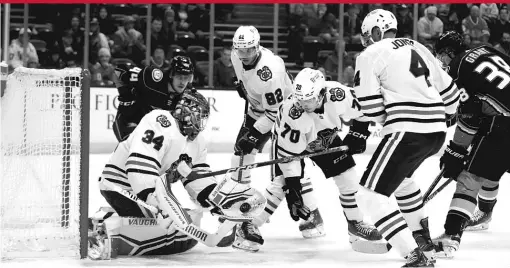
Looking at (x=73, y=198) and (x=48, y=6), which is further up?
(x=48, y=6)

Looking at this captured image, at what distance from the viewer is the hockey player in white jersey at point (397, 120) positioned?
390 cm

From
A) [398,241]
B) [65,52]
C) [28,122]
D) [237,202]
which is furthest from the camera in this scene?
[65,52]

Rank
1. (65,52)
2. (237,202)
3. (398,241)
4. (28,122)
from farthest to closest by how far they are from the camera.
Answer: (65,52)
(28,122)
(237,202)
(398,241)

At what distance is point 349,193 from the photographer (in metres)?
4.74

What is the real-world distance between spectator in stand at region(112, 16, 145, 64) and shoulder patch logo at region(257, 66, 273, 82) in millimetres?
4484

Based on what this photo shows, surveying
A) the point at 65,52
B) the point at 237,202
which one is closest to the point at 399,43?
the point at 237,202

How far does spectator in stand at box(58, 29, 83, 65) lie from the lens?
948 centimetres

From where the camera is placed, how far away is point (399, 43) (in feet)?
13.2

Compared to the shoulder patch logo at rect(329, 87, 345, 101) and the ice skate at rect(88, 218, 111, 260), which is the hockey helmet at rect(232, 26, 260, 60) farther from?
the ice skate at rect(88, 218, 111, 260)

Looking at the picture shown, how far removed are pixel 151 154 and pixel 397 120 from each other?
3.55 ft

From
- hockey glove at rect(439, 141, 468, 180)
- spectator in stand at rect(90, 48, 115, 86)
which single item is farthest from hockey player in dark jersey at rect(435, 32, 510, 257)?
spectator in stand at rect(90, 48, 115, 86)

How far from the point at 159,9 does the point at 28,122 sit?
17.6 ft

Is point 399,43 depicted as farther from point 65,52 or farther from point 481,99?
point 65,52

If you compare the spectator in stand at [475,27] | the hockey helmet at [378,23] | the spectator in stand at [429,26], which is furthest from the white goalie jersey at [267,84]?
the spectator in stand at [475,27]
